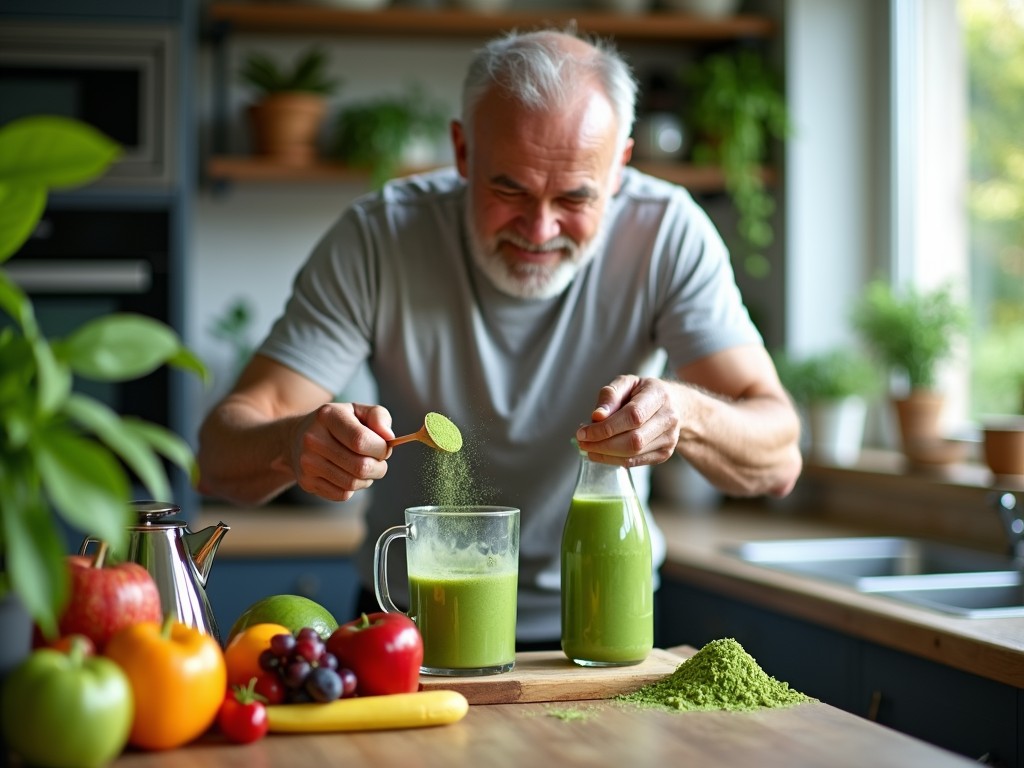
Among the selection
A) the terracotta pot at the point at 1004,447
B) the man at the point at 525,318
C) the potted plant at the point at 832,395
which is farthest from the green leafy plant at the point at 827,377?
the man at the point at 525,318

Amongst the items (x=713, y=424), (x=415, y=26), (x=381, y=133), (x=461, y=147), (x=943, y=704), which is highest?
(x=415, y=26)

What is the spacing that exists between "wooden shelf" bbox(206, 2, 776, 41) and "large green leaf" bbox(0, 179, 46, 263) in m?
2.61

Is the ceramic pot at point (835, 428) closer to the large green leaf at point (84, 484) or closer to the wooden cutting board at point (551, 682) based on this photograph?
the wooden cutting board at point (551, 682)

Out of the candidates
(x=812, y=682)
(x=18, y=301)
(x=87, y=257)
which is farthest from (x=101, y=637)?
(x=87, y=257)

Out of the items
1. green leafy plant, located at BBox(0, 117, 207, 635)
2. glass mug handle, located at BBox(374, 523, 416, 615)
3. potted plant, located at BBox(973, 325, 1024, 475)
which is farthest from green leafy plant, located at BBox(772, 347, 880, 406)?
green leafy plant, located at BBox(0, 117, 207, 635)

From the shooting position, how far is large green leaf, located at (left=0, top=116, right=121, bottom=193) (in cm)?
113

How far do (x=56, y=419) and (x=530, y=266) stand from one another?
107 cm

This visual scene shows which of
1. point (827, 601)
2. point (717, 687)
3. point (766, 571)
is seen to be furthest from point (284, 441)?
point (766, 571)

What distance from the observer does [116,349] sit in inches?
44.5

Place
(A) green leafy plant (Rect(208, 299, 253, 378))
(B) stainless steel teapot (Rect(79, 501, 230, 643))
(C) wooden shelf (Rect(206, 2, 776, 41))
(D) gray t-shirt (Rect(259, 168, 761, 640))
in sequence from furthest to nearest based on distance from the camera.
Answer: (A) green leafy plant (Rect(208, 299, 253, 378)) < (C) wooden shelf (Rect(206, 2, 776, 41)) < (D) gray t-shirt (Rect(259, 168, 761, 640)) < (B) stainless steel teapot (Rect(79, 501, 230, 643))

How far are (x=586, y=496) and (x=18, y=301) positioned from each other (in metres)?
0.75

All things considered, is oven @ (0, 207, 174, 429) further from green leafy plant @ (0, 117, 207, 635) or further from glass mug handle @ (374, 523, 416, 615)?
green leafy plant @ (0, 117, 207, 635)

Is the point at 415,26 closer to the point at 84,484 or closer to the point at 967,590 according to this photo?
the point at 967,590

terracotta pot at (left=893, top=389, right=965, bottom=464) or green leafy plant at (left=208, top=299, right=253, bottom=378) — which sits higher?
green leafy plant at (left=208, top=299, right=253, bottom=378)
